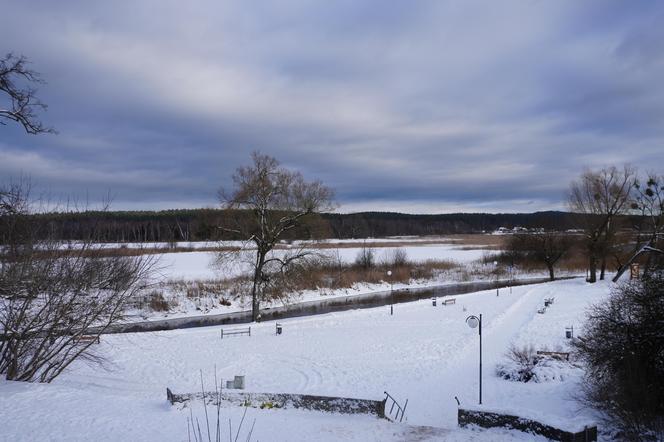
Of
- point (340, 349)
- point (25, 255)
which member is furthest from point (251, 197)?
point (25, 255)

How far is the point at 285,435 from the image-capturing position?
395 inches

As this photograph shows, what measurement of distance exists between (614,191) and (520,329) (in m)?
27.5

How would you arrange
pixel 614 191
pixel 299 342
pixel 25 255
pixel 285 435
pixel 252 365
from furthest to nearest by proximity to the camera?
1. pixel 614 191
2. pixel 299 342
3. pixel 252 365
4. pixel 25 255
5. pixel 285 435

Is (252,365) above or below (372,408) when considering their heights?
below

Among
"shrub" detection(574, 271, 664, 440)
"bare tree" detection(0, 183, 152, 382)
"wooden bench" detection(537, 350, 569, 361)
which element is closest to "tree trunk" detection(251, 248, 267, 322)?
"bare tree" detection(0, 183, 152, 382)

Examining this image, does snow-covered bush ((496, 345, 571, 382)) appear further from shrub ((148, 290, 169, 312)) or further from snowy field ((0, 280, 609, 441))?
shrub ((148, 290, 169, 312))

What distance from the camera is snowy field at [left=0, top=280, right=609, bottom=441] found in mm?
10328

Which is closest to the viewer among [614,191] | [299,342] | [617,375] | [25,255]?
[617,375]

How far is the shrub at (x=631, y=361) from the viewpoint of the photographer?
400 inches

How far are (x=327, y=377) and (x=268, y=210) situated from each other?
1517 centimetres

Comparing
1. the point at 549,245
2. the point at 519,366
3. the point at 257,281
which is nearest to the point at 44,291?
the point at 519,366

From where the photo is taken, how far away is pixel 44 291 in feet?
48.5

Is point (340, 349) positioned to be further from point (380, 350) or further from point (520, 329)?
point (520, 329)

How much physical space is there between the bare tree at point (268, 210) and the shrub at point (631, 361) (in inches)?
801
